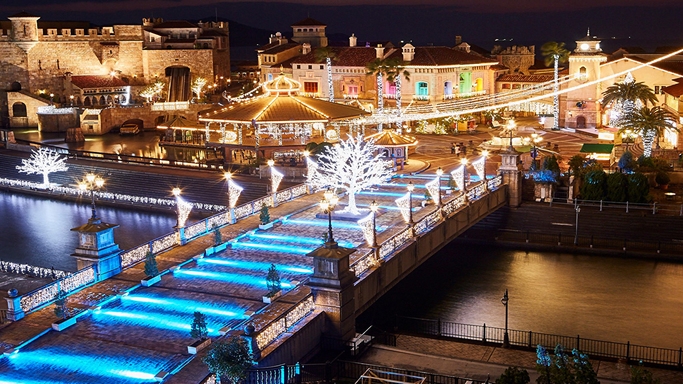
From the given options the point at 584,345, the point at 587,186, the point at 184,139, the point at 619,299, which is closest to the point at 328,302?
the point at 584,345

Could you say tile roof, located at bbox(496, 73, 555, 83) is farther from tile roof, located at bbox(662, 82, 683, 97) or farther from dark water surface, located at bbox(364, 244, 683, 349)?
dark water surface, located at bbox(364, 244, 683, 349)

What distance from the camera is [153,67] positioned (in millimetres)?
87188

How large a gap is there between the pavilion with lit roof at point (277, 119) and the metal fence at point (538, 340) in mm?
26229

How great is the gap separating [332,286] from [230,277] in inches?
204

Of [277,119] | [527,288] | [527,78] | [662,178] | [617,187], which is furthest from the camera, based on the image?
[527,78]

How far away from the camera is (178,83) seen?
86.4 metres

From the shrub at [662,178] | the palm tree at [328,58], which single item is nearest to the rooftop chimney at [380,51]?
the palm tree at [328,58]

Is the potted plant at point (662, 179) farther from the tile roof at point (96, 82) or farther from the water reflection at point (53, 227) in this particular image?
the tile roof at point (96, 82)

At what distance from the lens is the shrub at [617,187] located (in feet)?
135

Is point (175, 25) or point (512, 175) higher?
point (175, 25)

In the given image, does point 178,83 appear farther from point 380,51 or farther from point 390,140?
point 390,140

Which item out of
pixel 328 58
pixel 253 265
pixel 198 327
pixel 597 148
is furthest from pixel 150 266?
pixel 328 58

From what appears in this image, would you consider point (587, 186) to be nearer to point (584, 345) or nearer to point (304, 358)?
point (584, 345)

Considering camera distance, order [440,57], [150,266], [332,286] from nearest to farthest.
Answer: [332,286] → [150,266] → [440,57]
